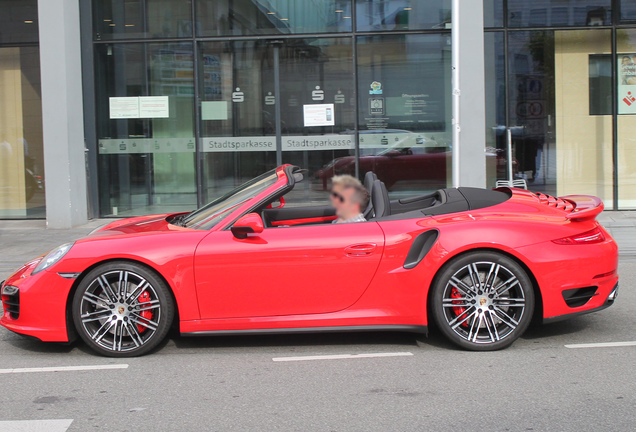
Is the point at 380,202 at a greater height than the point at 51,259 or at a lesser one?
greater

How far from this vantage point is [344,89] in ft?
43.8

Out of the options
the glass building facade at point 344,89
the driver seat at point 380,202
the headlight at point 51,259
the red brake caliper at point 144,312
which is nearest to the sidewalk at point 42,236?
the glass building facade at point 344,89

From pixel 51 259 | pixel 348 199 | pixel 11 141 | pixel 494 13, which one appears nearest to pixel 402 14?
pixel 494 13

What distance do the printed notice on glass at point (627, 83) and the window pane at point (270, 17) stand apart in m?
5.27

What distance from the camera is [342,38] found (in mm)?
13305

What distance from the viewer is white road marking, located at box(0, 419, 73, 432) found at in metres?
3.74

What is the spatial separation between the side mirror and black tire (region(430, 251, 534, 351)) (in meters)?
1.32

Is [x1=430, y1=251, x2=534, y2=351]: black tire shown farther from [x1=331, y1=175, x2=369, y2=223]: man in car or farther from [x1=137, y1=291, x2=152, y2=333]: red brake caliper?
[x1=137, y1=291, x2=152, y2=333]: red brake caliper

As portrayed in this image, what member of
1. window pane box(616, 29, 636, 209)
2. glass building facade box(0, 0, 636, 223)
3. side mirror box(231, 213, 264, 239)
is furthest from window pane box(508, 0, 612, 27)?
side mirror box(231, 213, 264, 239)

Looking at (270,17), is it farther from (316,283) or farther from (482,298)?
(482,298)

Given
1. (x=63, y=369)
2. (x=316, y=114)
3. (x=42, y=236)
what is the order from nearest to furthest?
(x=63, y=369) < (x=42, y=236) < (x=316, y=114)

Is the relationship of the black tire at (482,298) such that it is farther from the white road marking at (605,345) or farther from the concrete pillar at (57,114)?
the concrete pillar at (57,114)

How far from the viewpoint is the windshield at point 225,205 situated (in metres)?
5.21

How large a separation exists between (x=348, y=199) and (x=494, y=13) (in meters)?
9.05
